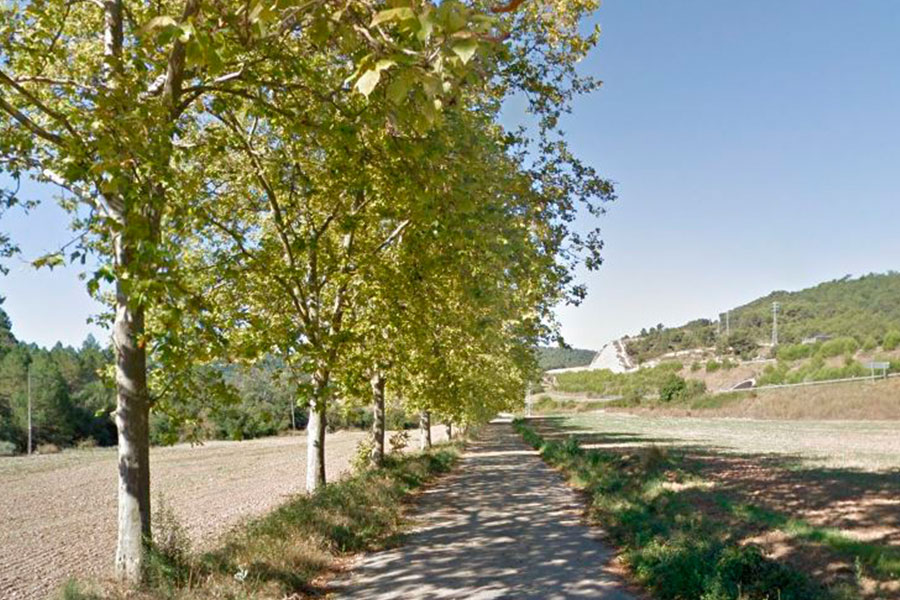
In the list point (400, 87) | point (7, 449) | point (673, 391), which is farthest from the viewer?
point (673, 391)

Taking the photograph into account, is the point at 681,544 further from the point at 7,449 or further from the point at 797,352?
the point at 797,352

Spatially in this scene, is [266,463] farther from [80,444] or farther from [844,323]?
[844,323]

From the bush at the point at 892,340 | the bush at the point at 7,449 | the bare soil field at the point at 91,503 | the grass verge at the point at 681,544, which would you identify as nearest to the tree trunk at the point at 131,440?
the bare soil field at the point at 91,503

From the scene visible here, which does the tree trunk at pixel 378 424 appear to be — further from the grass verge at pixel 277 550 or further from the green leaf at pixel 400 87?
the green leaf at pixel 400 87

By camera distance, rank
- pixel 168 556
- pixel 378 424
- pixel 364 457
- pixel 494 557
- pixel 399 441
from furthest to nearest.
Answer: pixel 399 441, pixel 378 424, pixel 364 457, pixel 494 557, pixel 168 556

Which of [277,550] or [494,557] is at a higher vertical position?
[277,550]

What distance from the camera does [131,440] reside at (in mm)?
6727

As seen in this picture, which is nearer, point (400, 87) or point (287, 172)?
point (400, 87)

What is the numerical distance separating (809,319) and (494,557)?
15166cm

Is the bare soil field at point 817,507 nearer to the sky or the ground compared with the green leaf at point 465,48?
nearer to the ground

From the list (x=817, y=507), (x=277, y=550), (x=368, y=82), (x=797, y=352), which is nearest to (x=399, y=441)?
(x=817, y=507)

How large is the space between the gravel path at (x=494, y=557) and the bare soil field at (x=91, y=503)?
9.64ft

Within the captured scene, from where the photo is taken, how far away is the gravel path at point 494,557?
7.46 meters

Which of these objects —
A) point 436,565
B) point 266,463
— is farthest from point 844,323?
point 436,565
